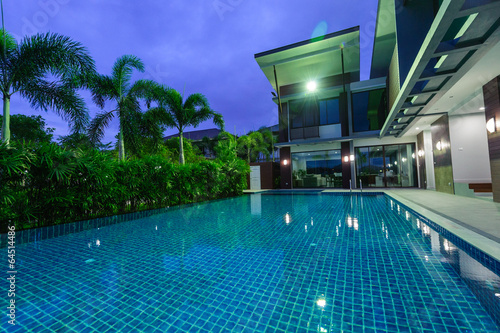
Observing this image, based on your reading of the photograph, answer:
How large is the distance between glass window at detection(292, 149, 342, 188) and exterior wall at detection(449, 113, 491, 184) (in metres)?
6.39

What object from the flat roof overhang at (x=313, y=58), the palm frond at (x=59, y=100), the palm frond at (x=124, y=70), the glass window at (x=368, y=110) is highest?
the flat roof overhang at (x=313, y=58)

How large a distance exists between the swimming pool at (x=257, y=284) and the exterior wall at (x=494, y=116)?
11.9ft

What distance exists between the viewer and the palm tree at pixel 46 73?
255 inches

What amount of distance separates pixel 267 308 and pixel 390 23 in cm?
1147

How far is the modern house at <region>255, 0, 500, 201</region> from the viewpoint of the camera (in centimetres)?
400

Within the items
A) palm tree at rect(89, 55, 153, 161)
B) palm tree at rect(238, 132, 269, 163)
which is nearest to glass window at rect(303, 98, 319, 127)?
palm tree at rect(238, 132, 269, 163)

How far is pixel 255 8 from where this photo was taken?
1465 cm

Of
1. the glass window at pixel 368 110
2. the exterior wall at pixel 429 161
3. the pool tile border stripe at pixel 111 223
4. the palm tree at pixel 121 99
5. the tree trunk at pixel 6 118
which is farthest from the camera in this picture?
the glass window at pixel 368 110

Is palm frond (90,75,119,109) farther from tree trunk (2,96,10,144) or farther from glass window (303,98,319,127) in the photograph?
glass window (303,98,319,127)

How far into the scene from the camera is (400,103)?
6.21 meters

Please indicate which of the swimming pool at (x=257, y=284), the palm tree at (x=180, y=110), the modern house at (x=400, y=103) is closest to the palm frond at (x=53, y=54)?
the palm tree at (x=180, y=110)

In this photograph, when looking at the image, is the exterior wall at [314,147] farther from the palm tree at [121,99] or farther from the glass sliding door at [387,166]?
the palm tree at [121,99]

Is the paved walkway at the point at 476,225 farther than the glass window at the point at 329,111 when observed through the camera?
No

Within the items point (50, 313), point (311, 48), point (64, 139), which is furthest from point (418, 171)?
point (64, 139)
